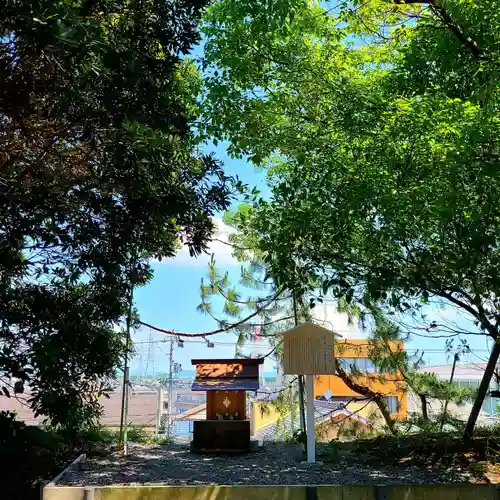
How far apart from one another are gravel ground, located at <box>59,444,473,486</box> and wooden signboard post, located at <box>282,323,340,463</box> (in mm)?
409

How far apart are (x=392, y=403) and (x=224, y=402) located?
2.35 meters

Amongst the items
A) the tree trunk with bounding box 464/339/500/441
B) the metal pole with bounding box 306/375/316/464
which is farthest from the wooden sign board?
the tree trunk with bounding box 464/339/500/441

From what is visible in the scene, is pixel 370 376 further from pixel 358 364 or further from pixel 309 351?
pixel 309 351

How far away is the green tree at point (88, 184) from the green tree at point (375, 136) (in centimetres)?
47

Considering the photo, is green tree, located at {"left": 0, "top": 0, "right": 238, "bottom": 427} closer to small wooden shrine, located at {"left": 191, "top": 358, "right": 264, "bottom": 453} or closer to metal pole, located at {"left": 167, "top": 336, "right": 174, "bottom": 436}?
small wooden shrine, located at {"left": 191, "top": 358, "right": 264, "bottom": 453}

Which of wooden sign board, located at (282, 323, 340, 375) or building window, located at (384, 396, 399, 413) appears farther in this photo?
building window, located at (384, 396, 399, 413)

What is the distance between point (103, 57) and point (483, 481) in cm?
378

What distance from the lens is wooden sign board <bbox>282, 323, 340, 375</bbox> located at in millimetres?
4625

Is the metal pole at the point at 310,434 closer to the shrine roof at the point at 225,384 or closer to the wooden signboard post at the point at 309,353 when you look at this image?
the wooden signboard post at the point at 309,353

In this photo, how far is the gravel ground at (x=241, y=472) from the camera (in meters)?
3.83

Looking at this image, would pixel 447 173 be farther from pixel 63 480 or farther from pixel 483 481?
pixel 63 480

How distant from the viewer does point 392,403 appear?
6.67m

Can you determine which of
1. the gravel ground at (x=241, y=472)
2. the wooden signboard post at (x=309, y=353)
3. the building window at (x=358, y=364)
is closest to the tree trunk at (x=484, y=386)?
the gravel ground at (x=241, y=472)

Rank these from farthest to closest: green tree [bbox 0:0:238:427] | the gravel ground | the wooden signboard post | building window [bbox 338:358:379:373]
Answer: building window [bbox 338:358:379:373] < the wooden signboard post < the gravel ground < green tree [bbox 0:0:238:427]
